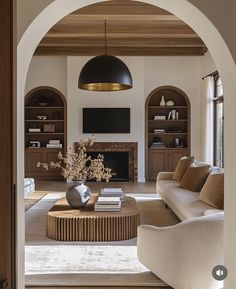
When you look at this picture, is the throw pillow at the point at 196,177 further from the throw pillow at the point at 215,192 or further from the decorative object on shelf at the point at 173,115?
the decorative object on shelf at the point at 173,115

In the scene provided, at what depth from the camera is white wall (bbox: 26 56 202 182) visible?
10148mm

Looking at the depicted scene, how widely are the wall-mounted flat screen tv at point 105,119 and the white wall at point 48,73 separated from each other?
Result: 3.35 feet

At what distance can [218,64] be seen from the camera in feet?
7.86

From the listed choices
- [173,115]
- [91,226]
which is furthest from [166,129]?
[91,226]

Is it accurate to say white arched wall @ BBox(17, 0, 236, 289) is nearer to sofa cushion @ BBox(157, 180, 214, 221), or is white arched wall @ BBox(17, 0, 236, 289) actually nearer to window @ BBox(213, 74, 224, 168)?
sofa cushion @ BBox(157, 180, 214, 221)

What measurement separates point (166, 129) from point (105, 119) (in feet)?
5.91

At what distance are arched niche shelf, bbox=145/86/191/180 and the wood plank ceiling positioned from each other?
1.41 m

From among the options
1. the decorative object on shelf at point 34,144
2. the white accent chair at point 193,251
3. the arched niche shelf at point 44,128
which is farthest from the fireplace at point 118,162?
the white accent chair at point 193,251

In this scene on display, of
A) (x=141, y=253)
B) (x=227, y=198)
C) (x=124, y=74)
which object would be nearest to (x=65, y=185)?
(x=124, y=74)

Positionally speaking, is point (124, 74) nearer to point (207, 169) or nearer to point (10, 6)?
point (207, 169)

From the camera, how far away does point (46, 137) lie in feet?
35.5

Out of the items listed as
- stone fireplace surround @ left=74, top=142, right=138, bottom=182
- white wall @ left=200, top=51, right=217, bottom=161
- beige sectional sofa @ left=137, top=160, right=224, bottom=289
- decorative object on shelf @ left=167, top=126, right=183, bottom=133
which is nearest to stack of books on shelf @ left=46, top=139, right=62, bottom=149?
stone fireplace surround @ left=74, top=142, right=138, bottom=182

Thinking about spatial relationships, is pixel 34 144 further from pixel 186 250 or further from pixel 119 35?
A: pixel 186 250

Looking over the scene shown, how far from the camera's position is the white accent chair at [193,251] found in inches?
105
